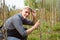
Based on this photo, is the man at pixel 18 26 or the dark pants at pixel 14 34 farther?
the dark pants at pixel 14 34

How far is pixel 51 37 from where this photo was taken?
604 centimetres

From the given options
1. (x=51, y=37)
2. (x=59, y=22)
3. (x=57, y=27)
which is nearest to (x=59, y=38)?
(x=51, y=37)

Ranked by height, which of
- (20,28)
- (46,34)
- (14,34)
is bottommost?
(46,34)

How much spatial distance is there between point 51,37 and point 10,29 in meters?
2.95

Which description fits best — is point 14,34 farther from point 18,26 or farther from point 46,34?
point 46,34

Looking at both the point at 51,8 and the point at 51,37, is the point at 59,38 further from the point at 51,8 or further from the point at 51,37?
the point at 51,8

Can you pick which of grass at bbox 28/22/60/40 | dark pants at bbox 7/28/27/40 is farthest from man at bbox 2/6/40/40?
grass at bbox 28/22/60/40

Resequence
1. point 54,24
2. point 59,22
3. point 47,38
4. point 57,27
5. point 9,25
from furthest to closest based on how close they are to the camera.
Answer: point 59,22 → point 54,24 → point 57,27 → point 47,38 → point 9,25

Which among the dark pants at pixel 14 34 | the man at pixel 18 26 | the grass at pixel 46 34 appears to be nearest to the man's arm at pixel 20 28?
the man at pixel 18 26

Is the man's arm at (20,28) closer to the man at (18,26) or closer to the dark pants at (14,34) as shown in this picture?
the man at (18,26)

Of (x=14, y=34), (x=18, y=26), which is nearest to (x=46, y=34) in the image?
(x=14, y=34)

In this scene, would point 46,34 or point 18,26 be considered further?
point 46,34

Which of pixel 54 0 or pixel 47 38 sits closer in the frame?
pixel 47 38

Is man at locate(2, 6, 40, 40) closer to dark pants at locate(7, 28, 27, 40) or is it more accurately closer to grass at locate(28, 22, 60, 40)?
dark pants at locate(7, 28, 27, 40)
